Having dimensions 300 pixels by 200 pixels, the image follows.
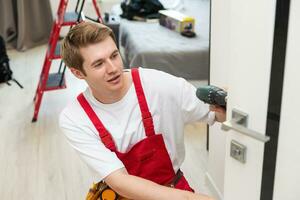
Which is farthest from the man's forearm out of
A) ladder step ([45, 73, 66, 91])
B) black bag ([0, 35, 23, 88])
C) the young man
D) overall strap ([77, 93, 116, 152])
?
black bag ([0, 35, 23, 88])

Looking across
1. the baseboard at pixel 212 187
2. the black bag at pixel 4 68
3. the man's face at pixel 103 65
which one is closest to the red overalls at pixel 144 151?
the man's face at pixel 103 65

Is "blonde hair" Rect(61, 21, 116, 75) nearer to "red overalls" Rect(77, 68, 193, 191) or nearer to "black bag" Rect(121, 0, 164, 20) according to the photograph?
"red overalls" Rect(77, 68, 193, 191)

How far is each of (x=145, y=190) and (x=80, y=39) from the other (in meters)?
0.55

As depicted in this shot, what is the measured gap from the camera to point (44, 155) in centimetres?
287

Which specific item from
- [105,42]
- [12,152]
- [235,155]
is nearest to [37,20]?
[12,152]

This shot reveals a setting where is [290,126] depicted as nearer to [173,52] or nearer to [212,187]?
[212,187]

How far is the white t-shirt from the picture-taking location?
146 cm

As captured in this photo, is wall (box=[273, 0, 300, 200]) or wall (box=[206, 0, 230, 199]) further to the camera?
wall (box=[206, 0, 230, 199])

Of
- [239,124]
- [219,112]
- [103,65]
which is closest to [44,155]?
[103,65]

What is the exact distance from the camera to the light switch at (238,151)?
103 centimetres

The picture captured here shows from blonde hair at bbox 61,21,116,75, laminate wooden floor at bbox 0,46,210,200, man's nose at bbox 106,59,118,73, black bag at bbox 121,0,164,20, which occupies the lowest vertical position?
laminate wooden floor at bbox 0,46,210,200

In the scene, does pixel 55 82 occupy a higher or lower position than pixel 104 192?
lower

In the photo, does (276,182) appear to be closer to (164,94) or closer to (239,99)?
(239,99)

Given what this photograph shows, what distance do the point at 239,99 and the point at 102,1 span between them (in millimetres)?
4550
